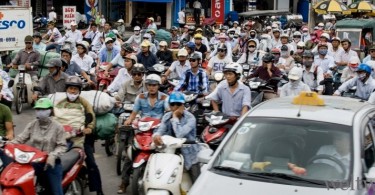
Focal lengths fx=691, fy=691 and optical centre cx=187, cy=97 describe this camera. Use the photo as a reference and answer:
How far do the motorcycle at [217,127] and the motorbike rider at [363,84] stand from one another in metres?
2.63

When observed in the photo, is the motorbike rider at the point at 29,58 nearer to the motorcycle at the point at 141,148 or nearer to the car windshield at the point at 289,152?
the motorcycle at the point at 141,148

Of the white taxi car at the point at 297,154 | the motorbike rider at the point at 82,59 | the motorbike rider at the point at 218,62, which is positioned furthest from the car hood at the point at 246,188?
the motorbike rider at the point at 82,59

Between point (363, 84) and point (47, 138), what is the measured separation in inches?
236

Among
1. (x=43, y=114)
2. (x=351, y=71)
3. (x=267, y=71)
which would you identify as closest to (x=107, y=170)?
(x=43, y=114)

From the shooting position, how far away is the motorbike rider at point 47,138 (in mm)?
7473

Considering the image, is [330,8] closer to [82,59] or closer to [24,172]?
[82,59]

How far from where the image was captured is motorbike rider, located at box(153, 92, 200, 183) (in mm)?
8242

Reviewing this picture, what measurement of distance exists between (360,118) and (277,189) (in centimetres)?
128

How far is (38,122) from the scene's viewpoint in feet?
25.5

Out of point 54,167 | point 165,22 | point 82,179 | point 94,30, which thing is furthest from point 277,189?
point 165,22

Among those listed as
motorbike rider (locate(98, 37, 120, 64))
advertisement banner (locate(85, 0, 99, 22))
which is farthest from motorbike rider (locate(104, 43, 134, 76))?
advertisement banner (locate(85, 0, 99, 22))

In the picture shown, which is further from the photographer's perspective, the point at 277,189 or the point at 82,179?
the point at 82,179

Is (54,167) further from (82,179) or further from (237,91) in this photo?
(237,91)

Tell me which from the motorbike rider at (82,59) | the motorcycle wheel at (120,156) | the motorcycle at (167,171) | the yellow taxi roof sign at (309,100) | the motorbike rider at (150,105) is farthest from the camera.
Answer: the motorbike rider at (82,59)
